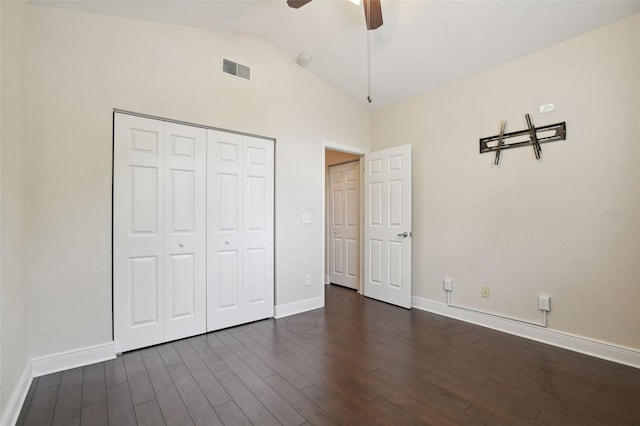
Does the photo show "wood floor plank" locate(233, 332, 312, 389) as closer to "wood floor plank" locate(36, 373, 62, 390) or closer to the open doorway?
"wood floor plank" locate(36, 373, 62, 390)

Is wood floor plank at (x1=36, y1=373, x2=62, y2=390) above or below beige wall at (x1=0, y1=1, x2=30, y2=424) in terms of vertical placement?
below

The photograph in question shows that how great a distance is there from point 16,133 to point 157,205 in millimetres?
1004

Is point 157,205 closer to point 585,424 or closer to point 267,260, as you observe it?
point 267,260

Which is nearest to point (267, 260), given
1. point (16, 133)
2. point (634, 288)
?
point (16, 133)

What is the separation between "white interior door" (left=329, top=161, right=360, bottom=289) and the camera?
4641mm

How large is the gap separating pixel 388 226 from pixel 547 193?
1.75 m

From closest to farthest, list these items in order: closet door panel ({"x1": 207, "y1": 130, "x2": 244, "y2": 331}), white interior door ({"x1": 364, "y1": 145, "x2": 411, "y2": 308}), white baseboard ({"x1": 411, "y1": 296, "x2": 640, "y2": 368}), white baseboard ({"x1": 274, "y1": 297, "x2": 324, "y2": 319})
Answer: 1. white baseboard ({"x1": 411, "y1": 296, "x2": 640, "y2": 368})
2. closet door panel ({"x1": 207, "y1": 130, "x2": 244, "y2": 331})
3. white baseboard ({"x1": 274, "y1": 297, "x2": 324, "y2": 319})
4. white interior door ({"x1": 364, "y1": 145, "x2": 411, "y2": 308})

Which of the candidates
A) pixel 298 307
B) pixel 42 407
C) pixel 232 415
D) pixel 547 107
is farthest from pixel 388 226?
pixel 42 407

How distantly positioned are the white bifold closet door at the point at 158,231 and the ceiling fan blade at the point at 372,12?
1.83 m

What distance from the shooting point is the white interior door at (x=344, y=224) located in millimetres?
4641

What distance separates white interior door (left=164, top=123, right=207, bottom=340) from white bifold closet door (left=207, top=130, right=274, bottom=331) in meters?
0.08

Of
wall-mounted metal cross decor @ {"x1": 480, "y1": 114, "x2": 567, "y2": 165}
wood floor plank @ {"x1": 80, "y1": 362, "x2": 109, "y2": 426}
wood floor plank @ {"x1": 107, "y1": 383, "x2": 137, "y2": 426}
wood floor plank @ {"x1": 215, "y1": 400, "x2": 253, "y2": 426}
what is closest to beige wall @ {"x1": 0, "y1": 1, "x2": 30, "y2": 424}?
wood floor plank @ {"x1": 80, "y1": 362, "x2": 109, "y2": 426}

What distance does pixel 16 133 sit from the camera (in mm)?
1845

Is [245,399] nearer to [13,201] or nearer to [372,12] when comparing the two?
[13,201]
